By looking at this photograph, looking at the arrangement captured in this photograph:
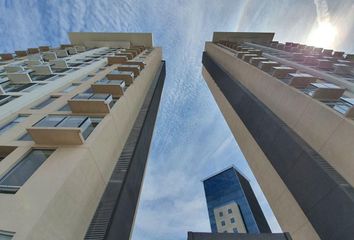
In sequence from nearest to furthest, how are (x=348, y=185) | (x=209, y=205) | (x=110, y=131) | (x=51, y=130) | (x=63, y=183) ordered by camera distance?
(x=63, y=183), (x=51, y=130), (x=348, y=185), (x=110, y=131), (x=209, y=205)

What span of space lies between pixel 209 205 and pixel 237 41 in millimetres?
47783

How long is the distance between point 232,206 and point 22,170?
5411 centimetres

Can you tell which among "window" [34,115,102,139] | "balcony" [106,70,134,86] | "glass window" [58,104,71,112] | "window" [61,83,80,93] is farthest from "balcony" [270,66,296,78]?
"window" [61,83,80,93]

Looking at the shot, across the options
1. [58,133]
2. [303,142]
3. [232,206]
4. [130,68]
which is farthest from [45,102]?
[232,206]

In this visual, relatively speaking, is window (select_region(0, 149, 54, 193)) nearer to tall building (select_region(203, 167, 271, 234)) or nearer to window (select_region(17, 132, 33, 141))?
window (select_region(17, 132, 33, 141))

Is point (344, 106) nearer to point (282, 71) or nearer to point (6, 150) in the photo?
Result: point (282, 71)

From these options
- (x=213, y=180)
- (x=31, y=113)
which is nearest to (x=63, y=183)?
(x=31, y=113)

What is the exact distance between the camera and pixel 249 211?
5109 centimetres

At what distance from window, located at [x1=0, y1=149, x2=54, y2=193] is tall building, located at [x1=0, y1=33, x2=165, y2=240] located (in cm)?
3

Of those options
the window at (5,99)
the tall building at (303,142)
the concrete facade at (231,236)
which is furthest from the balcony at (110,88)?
the tall building at (303,142)

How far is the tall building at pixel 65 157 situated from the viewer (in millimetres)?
6871

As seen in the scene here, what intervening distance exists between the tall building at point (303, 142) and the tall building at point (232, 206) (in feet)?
114

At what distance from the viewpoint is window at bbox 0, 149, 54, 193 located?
7.49 meters

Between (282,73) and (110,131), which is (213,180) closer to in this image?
(282,73)
